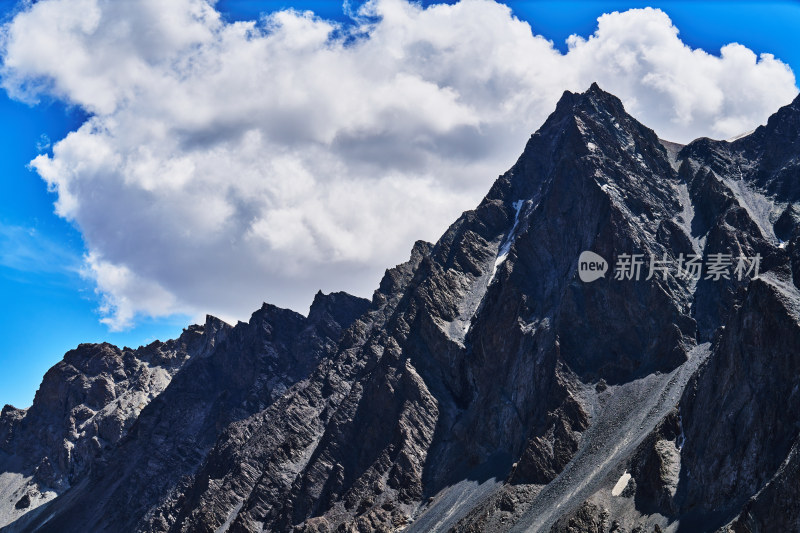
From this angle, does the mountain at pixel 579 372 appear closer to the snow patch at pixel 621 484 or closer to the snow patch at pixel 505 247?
the snow patch at pixel 621 484

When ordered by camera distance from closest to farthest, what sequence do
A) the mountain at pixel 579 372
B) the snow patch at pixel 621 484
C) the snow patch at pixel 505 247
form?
the mountain at pixel 579 372 → the snow patch at pixel 621 484 → the snow patch at pixel 505 247

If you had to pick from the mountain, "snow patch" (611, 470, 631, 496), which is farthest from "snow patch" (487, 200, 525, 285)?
"snow patch" (611, 470, 631, 496)

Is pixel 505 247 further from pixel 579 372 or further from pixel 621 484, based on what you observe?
pixel 621 484

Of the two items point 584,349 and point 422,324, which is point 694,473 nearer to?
point 584,349

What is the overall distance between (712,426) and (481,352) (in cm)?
6700

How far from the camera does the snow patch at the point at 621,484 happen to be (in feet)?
308

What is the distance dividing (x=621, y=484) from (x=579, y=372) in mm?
35265

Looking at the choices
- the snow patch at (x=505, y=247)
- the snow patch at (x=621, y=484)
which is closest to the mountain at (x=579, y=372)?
the snow patch at (x=621, y=484)

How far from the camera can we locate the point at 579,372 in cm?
12912

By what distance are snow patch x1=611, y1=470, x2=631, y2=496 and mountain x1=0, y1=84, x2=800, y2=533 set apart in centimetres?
16

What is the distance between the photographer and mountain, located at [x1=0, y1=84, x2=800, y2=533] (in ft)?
282

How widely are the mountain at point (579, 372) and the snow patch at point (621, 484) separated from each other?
0.16 m

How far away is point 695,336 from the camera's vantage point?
12562 centimetres

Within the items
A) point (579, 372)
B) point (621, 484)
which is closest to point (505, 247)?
point (579, 372)
